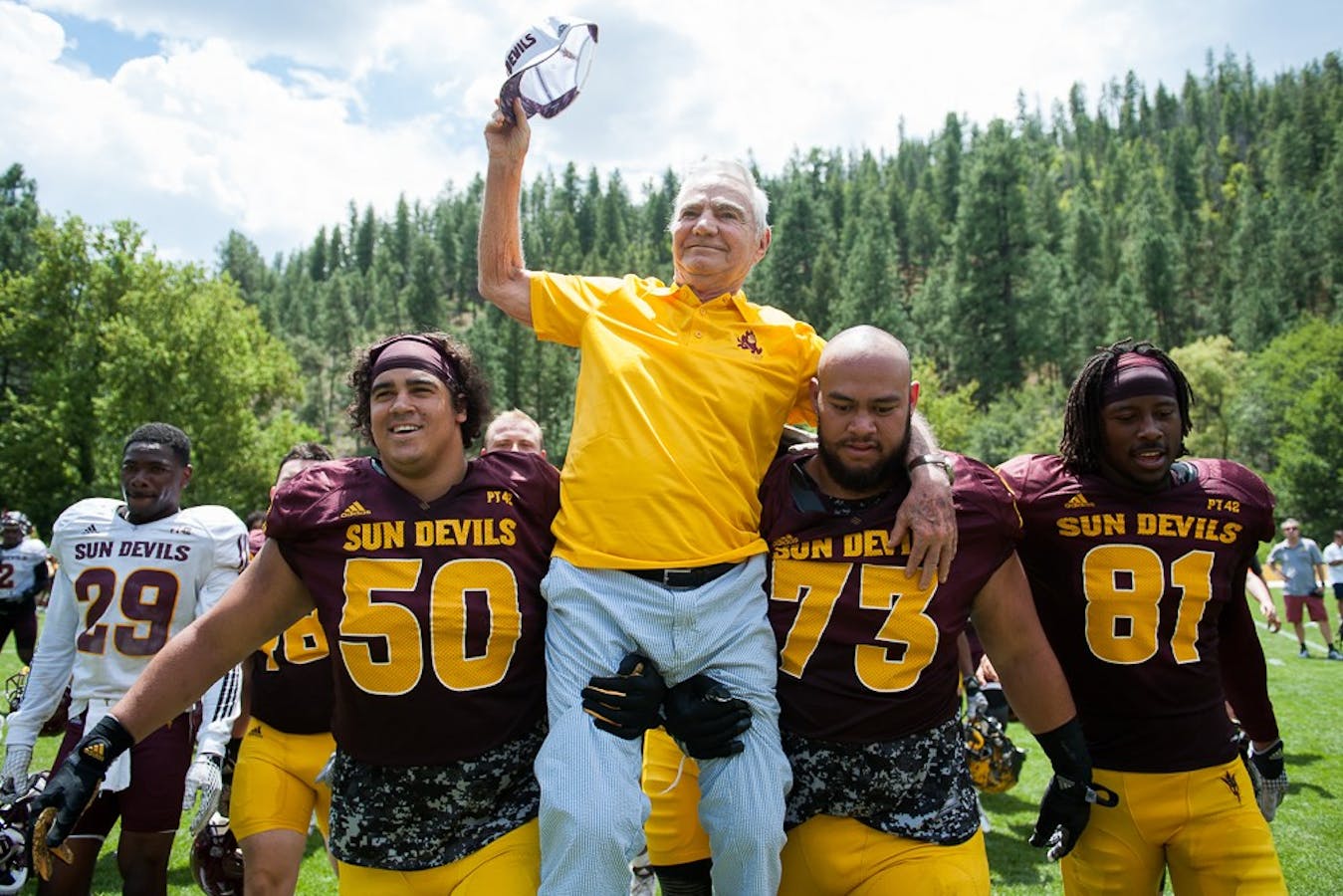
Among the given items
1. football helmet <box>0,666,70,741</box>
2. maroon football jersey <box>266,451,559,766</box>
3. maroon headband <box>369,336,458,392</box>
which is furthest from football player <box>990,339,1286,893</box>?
football helmet <box>0,666,70,741</box>

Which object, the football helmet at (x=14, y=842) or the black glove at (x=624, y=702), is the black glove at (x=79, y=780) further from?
the football helmet at (x=14, y=842)

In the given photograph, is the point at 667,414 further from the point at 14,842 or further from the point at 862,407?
the point at 14,842

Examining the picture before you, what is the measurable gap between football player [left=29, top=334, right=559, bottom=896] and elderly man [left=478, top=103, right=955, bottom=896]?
19cm

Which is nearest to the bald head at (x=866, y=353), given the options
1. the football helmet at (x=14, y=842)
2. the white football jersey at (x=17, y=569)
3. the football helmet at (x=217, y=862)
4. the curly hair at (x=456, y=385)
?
the curly hair at (x=456, y=385)

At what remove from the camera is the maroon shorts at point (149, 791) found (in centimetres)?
393

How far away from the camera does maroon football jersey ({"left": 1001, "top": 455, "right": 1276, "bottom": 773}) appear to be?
3053mm

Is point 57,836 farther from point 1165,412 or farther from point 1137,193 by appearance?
point 1137,193

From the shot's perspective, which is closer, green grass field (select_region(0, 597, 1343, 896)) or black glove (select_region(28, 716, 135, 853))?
black glove (select_region(28, 716, 135, 853))

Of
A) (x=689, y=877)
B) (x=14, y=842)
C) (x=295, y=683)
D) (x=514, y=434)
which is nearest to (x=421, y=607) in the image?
(x=689, y=877)

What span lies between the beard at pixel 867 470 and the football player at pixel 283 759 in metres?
2.29

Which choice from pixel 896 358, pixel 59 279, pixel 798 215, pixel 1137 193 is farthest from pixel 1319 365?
pixel 59 279

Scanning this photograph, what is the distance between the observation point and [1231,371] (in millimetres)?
46719

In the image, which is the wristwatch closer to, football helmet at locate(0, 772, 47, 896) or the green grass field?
the green grass field

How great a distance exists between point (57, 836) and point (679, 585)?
1846 mm
